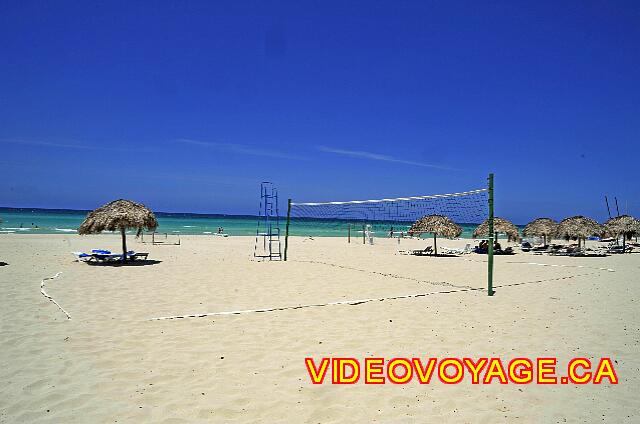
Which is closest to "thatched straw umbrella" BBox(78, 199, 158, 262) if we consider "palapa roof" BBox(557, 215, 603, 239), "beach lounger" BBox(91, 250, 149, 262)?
"beach lounger" BBox(91, 250, 149, 262)

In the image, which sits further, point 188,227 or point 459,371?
point 188,227

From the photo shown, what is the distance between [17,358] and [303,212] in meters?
13.5

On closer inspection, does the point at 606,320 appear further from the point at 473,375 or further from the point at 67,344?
the point at 67,344

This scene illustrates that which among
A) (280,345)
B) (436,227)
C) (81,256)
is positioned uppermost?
(436,227)

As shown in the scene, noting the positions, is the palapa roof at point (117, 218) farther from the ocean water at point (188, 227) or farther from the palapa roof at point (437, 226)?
the ocean water at point (188, 227)

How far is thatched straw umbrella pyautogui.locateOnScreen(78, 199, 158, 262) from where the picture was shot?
1202 cm

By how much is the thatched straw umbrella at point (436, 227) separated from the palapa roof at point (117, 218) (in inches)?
460

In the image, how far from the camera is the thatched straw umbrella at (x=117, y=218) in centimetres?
1202

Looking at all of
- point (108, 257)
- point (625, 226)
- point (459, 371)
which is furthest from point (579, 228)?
point (108, 257)

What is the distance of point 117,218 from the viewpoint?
Answer: 12008mm

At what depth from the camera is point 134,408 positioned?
309cm

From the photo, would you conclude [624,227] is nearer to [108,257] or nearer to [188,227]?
[108,257]

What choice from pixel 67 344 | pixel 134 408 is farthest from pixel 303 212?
pixel 134 408

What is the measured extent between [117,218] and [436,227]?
1302 centimetres
